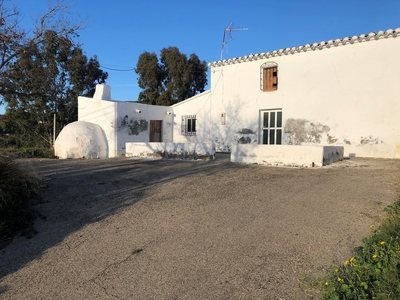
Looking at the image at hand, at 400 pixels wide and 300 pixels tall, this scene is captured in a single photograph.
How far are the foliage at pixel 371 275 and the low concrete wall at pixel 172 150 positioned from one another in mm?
9360

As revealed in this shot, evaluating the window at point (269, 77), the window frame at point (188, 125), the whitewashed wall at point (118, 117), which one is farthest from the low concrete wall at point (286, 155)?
the window frame at point (188, 125)

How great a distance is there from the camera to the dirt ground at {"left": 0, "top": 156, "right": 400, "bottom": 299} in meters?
4.05

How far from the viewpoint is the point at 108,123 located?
1892 cm

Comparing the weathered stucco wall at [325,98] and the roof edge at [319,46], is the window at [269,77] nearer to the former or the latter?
the weathered stucco wall at [325,98]

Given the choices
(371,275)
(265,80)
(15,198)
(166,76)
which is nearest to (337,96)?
(265,80)

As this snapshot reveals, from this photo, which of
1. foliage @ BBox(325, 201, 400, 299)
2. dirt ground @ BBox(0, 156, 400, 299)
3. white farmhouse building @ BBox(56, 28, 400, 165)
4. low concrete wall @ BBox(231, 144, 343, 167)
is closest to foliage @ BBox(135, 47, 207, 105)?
white farmhouse building @ BBox(56, 28, 400, 165)

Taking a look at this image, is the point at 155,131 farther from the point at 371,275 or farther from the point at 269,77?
the point at 371,275

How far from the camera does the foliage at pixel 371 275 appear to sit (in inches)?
122

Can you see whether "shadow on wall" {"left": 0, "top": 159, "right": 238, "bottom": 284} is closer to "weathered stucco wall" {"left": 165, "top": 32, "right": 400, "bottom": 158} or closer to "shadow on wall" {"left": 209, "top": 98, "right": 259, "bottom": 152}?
"weathered stucco wall" {"left": 165, "top": 32, "right": 400, "bottom": 158}

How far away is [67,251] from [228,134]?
14.0 metres

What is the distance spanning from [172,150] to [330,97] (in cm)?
668

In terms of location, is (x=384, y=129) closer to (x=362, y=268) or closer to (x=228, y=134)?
(x=228, y=134)

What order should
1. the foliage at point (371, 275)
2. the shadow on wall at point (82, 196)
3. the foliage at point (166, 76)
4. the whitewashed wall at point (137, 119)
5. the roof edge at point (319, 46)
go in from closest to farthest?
1. the foliage at point (371, 275)
2. the shadow on wall at point (82, 196)
3. the roof edge at point (319, 46)
4. the whitewashed wall at point (137, 119)
5. the foliage at point (166, 76)

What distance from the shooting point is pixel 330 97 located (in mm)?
14859
